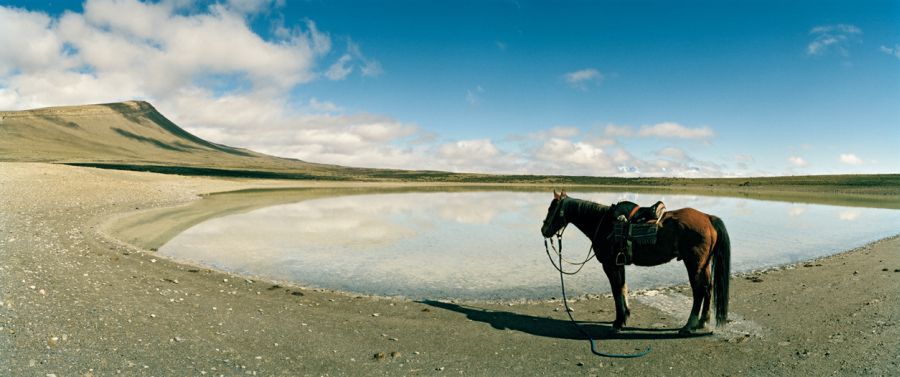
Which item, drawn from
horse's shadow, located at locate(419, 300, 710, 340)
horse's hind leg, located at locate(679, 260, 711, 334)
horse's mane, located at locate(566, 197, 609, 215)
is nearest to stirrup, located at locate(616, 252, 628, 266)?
horse's mane, located at locate(566, 197, 609, 215)

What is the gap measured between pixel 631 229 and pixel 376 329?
5501 millimetres

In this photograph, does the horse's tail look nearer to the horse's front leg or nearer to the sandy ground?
the sandy ground

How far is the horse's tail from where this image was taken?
841 cm

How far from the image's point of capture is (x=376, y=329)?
345 inches

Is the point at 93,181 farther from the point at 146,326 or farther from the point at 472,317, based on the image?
the point at 472,317

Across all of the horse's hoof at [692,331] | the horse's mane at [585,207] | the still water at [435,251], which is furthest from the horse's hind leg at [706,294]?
the still water at [435,251]

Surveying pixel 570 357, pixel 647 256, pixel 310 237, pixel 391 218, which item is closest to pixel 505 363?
pixel 570 357

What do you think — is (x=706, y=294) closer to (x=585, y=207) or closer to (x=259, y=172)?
(x=585, y=207)

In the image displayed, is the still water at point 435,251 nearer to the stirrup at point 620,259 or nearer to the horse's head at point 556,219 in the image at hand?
the horse's head at point 556,219

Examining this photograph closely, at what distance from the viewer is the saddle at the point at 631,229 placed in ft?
28.5

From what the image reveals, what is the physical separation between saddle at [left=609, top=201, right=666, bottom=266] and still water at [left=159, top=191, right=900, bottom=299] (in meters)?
3.75

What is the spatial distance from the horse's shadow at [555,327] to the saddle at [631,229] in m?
1.40

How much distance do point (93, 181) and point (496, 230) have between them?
39475 millimetres

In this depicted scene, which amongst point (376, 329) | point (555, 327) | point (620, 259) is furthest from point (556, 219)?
point (376, 329)
